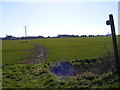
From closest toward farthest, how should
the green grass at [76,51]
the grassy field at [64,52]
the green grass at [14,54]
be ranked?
the green grass at [76,51] → the grassy field at [64,52] → the green grass at [14,54]

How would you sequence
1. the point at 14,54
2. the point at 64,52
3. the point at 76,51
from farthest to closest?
the point at 14,54 → the point at 76,51 → the point at 64,52

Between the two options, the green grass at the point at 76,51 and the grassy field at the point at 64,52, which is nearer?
the green grass at the point at 76,51

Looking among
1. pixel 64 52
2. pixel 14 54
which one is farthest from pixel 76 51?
pixel 14 54

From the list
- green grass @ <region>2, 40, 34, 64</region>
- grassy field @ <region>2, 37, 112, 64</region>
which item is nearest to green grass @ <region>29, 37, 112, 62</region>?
grassy field @ <region>2, 37, 112, 64</region>

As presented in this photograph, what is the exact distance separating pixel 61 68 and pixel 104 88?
16.0ft

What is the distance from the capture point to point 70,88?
22.2 ft

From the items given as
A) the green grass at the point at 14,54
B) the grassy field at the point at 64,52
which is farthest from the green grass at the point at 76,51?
the green grass at the point at 14,54

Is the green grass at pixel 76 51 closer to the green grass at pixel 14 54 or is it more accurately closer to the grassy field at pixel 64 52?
the grassy field at pixel 64 52


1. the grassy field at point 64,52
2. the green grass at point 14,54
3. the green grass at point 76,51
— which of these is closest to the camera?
the green grass at point 76,51

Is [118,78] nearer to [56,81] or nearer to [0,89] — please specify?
[56,81]

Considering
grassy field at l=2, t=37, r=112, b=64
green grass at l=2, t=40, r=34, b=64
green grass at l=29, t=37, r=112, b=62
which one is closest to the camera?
green grass at l=29, t=37, r=112, b=62

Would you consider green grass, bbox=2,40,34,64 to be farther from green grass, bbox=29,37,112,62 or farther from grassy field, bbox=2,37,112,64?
green grass, bbox=29,37,112,62

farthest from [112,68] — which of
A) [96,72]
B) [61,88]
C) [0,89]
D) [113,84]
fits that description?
[0,89]

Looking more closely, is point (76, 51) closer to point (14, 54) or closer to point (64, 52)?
point (64, 52)
